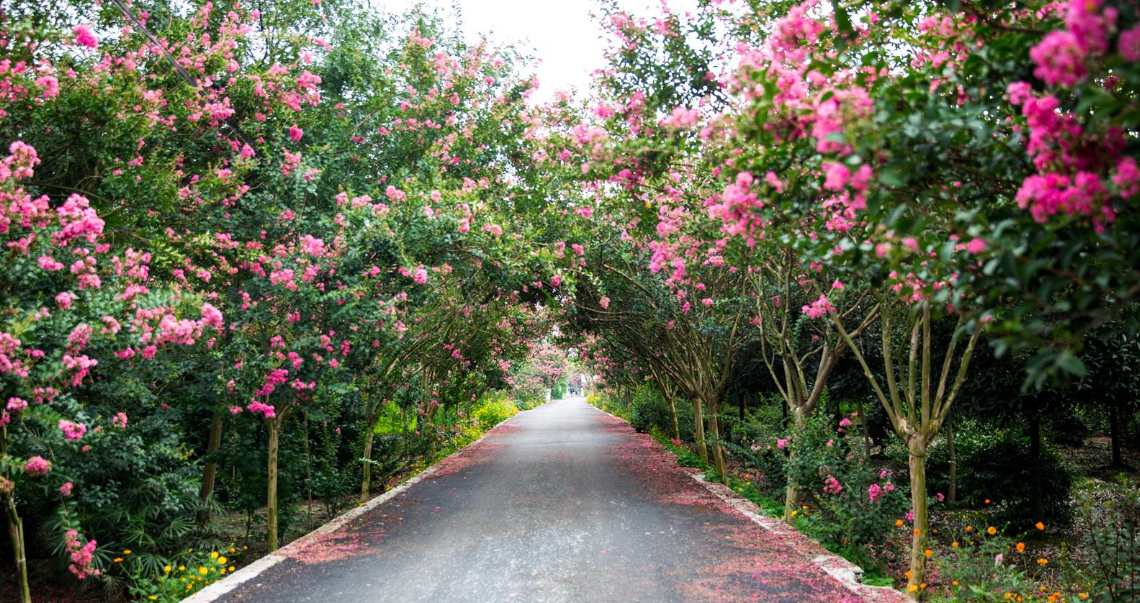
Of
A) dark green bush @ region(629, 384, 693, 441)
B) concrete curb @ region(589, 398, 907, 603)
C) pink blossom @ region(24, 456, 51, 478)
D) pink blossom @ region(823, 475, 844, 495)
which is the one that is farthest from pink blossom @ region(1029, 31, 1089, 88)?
dark green bush @ region(629, 384, 693, 441)

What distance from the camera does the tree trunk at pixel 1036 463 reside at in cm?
915

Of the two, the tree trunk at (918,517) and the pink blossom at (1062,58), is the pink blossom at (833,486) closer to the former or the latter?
the tree trunk at (918,517)

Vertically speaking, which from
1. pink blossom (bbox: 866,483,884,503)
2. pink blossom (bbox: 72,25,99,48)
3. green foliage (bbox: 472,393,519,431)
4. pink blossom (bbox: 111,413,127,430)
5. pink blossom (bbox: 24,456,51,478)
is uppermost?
pink blossom (bbox: 72,25,99,48)

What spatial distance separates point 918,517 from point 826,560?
965 millimetres

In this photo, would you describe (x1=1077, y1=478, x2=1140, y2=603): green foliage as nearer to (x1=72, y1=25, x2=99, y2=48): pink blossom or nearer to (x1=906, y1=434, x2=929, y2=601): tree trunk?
(x1=906, y1=434, x2=929, y2=601): tree trunk

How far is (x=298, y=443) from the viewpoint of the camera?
9008mm

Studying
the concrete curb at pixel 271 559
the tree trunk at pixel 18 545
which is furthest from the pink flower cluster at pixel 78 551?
the concrete curb at pixel 271 559

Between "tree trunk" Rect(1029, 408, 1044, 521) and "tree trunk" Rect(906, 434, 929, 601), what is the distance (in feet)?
14.8

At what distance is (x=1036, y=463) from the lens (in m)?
9.38

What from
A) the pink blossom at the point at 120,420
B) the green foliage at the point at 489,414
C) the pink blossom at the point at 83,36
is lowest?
the green foliage at the point at 489,414

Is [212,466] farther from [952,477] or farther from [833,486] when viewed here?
[952,477]

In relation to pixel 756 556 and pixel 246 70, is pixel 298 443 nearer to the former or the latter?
pixel 246 70

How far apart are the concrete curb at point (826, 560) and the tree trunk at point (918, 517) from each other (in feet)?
0.92

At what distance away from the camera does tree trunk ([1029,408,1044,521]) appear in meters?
9.15
